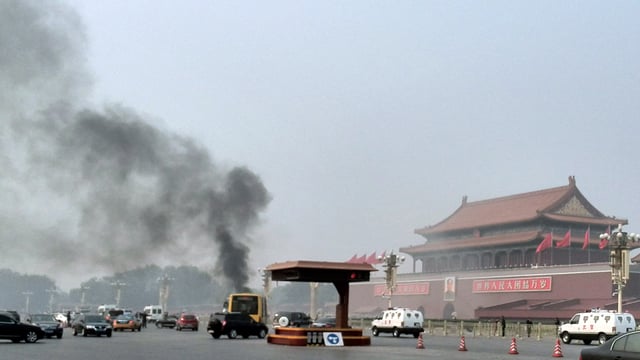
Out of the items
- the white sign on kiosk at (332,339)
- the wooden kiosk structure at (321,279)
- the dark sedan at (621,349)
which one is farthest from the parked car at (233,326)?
the dark sedan at (621,349)

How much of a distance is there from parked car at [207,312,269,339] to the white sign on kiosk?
9.40 meters

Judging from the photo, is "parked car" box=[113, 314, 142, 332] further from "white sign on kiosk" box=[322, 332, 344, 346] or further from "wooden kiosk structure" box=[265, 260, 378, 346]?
"white sign on kiosk" box=[322, 332, 344, 346]

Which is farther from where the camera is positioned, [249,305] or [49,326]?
[249,305]

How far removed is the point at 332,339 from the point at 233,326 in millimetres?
9730

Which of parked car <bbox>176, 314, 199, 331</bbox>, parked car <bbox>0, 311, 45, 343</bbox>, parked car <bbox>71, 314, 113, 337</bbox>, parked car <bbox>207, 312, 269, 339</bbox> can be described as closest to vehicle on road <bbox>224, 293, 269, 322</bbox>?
parked car <bbox>207, 312, 269, 339</bbox>

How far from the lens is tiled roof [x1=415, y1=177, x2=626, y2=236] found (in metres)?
86.2

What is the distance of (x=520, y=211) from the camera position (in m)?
89.6

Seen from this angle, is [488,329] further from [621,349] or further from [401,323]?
[621,349]

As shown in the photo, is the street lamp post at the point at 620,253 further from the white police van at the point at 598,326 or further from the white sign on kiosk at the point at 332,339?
the white sign on kiosk at the point at 332,339

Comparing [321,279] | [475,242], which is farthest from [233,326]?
[475,242]

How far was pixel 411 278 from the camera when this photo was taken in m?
94.7

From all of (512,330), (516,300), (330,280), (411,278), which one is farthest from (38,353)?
(411,278)

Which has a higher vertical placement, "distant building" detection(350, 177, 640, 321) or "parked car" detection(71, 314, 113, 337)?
"distant building" detection(350, 177, 640, 321)

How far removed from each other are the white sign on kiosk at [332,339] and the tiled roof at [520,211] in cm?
5502
